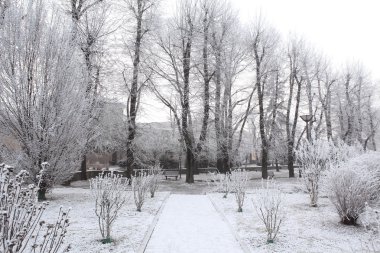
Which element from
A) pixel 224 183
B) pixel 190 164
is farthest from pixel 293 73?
pixel 224 183

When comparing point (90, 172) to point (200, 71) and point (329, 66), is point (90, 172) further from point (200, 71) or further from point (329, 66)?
point (329, 66)

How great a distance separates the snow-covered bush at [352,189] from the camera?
310 inches

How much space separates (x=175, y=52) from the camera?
21.5m

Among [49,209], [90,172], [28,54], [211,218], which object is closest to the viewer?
[211,218]

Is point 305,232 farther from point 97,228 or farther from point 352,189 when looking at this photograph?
point 97,228

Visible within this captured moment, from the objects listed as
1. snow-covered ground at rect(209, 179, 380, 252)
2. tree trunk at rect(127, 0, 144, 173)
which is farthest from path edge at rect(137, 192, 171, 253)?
tree trunk at rect(127, 0, 144, 173)

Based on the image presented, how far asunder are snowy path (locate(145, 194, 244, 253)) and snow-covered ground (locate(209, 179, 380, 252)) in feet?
1.28

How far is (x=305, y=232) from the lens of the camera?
7.60 meters

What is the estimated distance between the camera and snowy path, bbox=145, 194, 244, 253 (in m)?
6.22

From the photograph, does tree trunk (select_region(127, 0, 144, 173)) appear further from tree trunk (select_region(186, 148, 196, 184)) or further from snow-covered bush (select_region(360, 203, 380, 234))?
snow-covered bush (select_region(360, 203, 380, 234))

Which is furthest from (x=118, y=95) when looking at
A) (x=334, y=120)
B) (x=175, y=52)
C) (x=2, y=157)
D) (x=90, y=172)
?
(x=334, y=120)

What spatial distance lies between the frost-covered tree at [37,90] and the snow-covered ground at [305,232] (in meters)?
6.62

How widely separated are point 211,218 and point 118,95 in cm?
1370

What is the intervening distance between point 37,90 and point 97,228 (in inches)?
238
